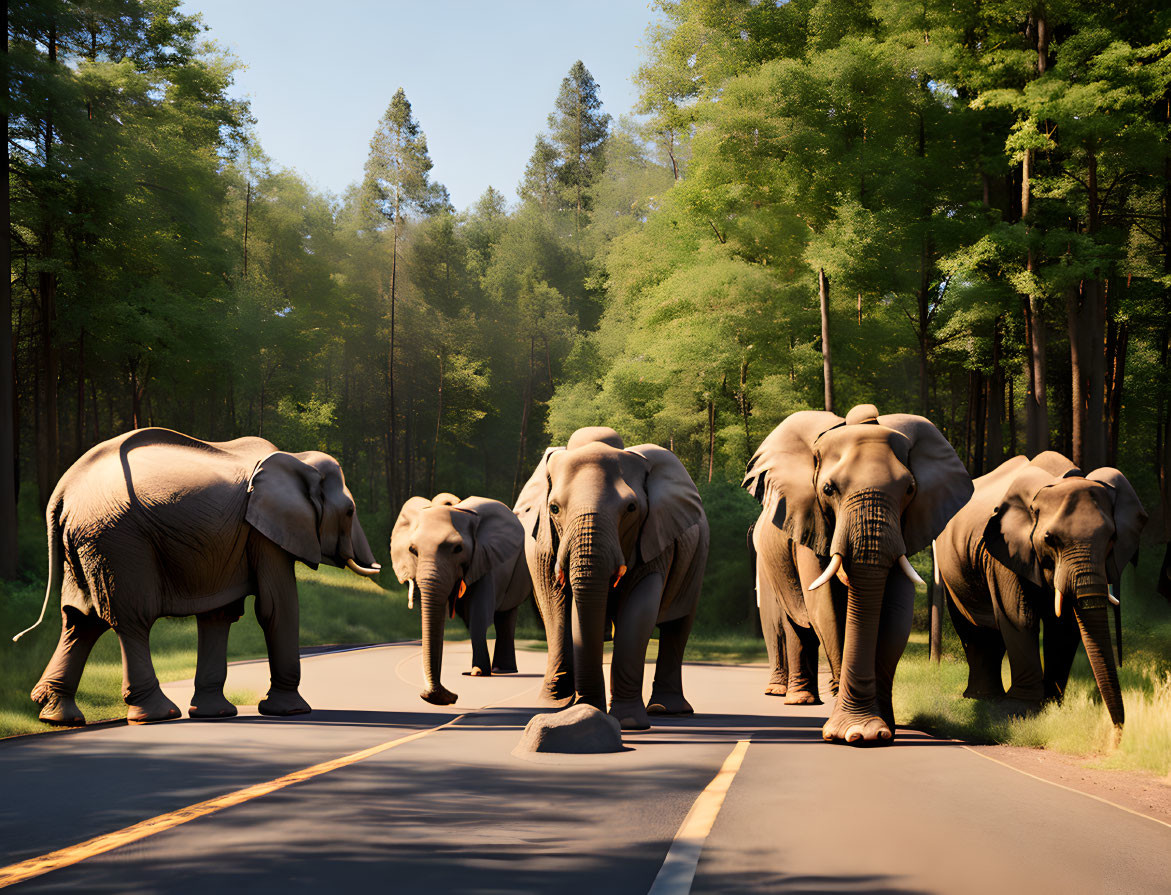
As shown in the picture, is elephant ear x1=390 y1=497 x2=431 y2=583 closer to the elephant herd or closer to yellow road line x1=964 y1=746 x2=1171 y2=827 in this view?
the elephant herd

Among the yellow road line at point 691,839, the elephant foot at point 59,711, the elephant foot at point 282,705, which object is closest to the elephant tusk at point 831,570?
the yellow road line at point 691,839

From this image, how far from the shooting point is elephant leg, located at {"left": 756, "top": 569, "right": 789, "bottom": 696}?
15117 mm

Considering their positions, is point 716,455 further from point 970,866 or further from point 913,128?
point 970,866

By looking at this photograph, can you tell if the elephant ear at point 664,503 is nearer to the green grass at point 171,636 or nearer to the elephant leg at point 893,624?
the elephant leg at point 893,624

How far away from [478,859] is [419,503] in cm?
1373

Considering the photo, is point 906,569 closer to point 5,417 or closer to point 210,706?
point 210,706

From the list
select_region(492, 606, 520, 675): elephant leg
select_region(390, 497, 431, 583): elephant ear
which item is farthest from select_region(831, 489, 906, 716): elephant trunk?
select_region(492, 606, 520, 675): elephant leg

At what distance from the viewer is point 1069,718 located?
419 inches

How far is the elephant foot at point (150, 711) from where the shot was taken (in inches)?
432

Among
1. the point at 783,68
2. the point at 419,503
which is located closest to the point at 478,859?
the point at 419,503

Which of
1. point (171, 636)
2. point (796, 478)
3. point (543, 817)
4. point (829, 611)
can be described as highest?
point (796, 478)

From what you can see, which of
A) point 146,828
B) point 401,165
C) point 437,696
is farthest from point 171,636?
point 401,165

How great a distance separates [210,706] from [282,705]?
0.77 metres

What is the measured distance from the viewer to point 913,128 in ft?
92.8
